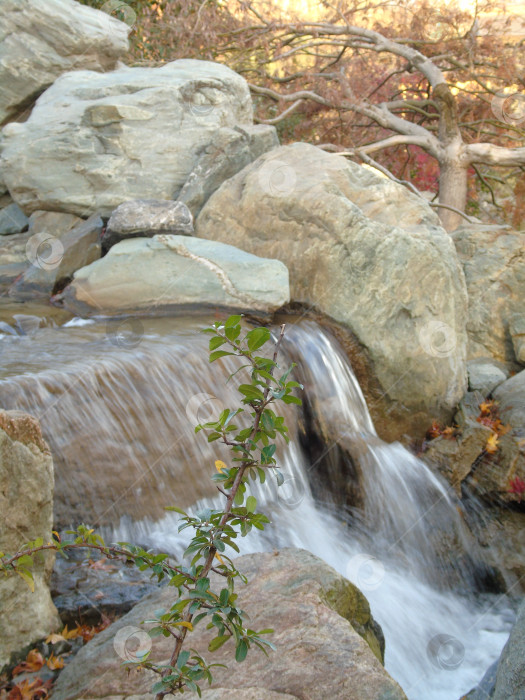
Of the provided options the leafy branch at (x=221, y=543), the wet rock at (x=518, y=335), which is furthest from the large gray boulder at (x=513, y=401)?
the leafy branch at (x=221, y=543)

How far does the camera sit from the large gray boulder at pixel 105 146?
7.37 metres

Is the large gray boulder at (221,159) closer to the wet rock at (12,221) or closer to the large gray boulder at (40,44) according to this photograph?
the wet rock at (12,221)

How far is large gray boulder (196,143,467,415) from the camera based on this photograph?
19.1 ft

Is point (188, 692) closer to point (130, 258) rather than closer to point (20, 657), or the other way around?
point (20, 657)

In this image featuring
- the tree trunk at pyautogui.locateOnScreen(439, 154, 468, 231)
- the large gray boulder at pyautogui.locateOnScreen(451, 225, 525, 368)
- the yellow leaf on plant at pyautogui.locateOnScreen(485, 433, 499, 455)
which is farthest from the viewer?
the tree trunk at pyautogui.locateOnScreen(439, 154, 468, 231)

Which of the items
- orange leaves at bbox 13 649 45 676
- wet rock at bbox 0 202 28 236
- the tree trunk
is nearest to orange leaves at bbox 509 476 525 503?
orange leaves at bbox 13 649 45 676

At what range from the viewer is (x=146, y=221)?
629 cm

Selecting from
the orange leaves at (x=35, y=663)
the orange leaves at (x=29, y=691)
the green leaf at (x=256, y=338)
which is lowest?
the orange leaves at (x=35, y=663)

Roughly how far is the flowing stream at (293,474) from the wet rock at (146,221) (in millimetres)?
1199

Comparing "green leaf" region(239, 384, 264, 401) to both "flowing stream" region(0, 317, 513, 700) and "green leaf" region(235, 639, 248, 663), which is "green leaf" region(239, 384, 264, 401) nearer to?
"green leaf" region(235, 639, 248, 663)

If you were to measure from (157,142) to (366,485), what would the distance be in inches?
189

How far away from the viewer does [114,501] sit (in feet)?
12.0

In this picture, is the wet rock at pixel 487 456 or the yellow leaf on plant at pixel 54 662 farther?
the wet rock at pixel 487 456

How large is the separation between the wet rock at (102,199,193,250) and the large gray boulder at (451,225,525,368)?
3.32 m
